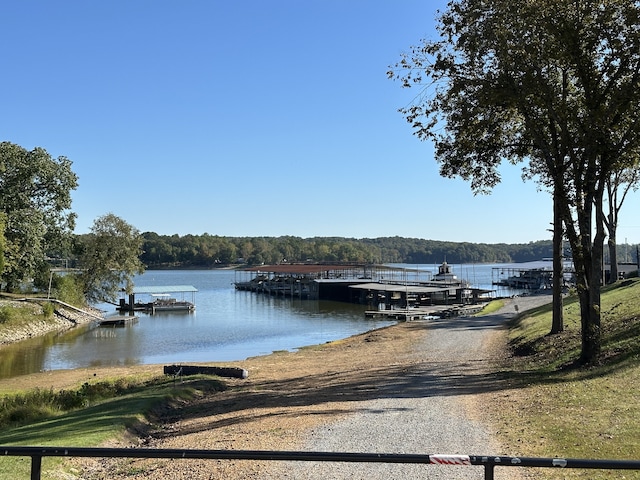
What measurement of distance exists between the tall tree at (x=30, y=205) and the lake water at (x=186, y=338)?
741cm

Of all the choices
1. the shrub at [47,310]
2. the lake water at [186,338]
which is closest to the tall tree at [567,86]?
the lake water at [186,338]

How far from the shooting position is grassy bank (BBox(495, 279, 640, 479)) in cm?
894

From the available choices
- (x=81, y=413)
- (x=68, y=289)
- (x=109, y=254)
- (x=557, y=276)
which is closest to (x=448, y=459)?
(x=81, y=413)

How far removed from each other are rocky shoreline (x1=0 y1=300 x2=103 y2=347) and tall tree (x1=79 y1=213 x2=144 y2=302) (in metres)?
5.05

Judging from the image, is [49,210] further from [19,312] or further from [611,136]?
[611,136]

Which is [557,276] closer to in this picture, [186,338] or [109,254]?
[186,338]

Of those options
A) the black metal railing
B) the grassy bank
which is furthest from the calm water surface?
the black metal railing

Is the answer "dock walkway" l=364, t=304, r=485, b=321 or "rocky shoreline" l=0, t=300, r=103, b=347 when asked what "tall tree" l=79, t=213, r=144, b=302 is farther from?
"dock walkway" l=364, t=304, r=485, b=321

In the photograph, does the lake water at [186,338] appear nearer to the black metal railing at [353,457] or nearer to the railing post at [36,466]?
the railing post at [36,466]

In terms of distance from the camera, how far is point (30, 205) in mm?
54062

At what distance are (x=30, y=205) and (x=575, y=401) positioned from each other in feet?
174

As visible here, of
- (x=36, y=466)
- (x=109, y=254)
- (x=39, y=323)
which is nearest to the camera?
(x=36, y=466)

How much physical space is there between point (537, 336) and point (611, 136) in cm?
1068

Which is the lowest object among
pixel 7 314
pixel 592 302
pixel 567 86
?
pixel 7 314
